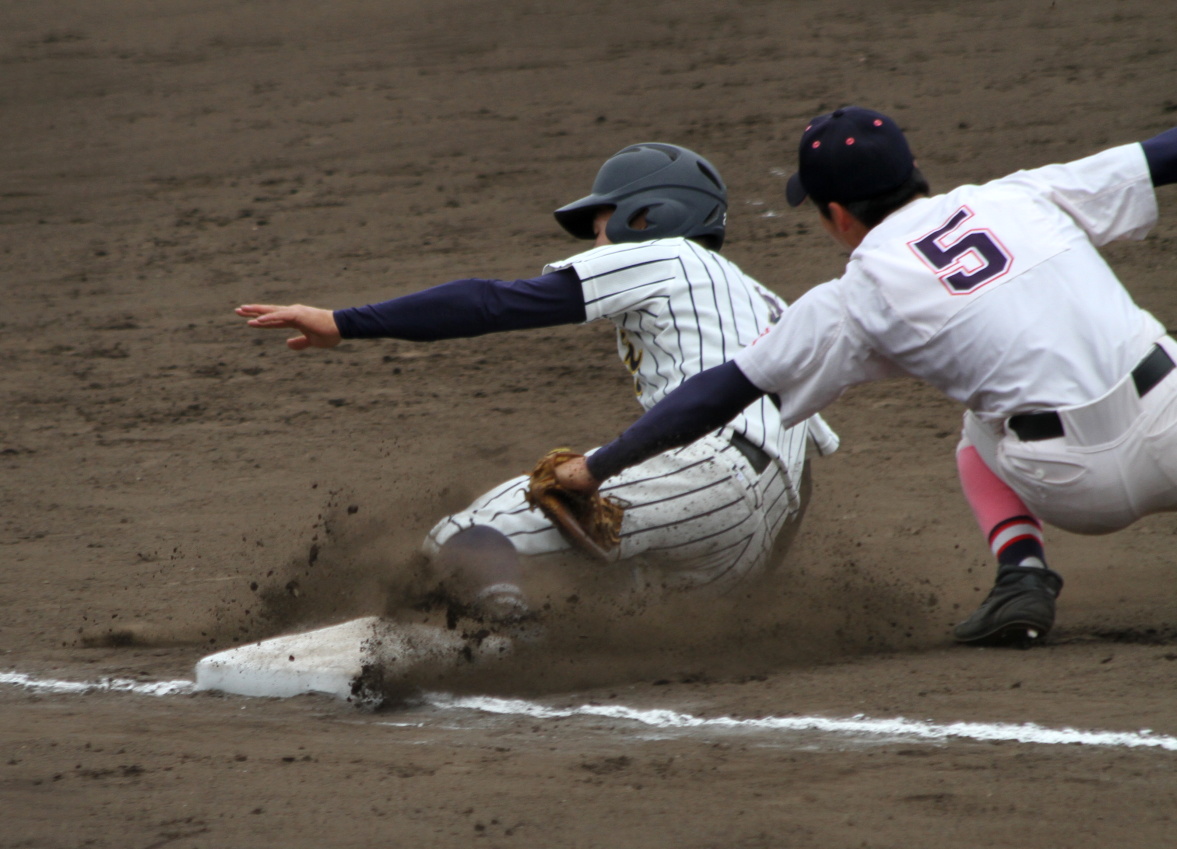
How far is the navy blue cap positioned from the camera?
103 inches

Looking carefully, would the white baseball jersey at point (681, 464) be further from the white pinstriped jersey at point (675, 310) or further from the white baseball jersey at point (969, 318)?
the white baseball jersey at point (969, 318)

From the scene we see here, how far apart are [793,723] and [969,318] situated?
32.3 inches

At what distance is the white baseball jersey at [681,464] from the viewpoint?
10.0 ft

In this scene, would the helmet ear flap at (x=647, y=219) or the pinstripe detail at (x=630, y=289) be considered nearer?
the pinstripe detail at (x=630, y=289)

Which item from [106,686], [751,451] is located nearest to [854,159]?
[751,451]

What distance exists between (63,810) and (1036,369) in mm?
1870

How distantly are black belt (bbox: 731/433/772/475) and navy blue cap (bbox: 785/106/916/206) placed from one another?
26.1 inches

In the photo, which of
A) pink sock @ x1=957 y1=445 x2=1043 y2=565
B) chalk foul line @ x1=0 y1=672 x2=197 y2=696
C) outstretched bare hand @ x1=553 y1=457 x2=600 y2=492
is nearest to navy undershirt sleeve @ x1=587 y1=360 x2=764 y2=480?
outstretched bare hand @ x1=553 y1=457 x2=600 y2=492

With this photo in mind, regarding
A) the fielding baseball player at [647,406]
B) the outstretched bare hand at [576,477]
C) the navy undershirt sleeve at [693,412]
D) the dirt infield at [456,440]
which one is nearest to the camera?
the dirt infield at [456,440]

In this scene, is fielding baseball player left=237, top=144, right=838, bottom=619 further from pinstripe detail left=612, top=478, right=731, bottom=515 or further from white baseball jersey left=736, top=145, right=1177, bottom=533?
white baseball jersey left=736, top=145, right=1177, bottom=533

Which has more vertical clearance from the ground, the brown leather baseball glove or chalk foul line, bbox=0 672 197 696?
the brown leather baseball glove

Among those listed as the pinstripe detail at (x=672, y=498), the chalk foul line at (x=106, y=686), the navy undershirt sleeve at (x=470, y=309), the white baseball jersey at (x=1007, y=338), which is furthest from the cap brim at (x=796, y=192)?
the chalk foul line at (x=106, y=686)

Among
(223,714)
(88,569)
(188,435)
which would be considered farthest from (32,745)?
(188,435)

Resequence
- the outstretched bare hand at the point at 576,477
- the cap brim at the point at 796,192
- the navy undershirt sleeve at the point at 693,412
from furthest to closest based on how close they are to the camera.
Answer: the outstretched bare hand at the point at 576,477, the cap brim at the point at 796,192, the navy undershirt sleeve at the point at 693,412
